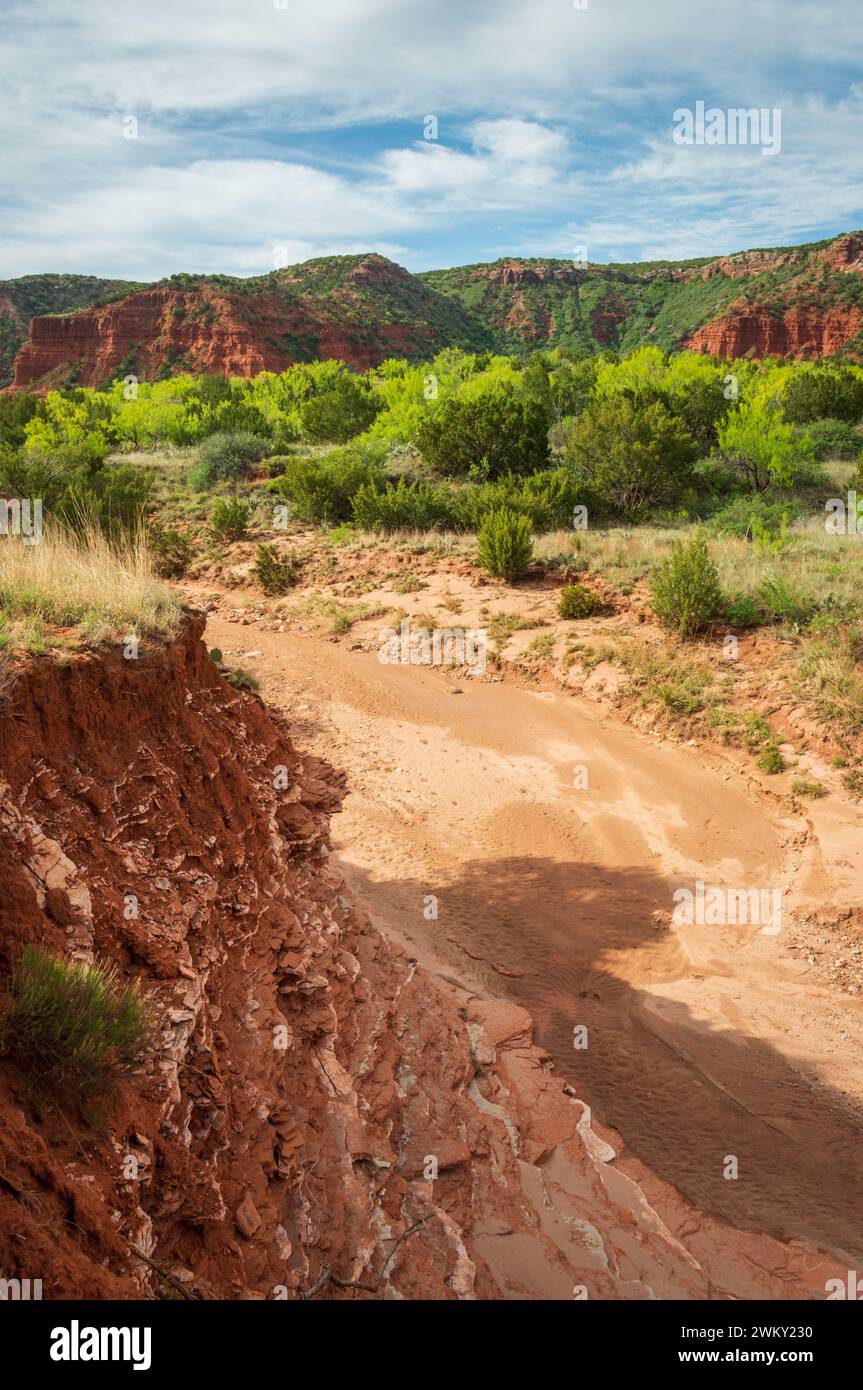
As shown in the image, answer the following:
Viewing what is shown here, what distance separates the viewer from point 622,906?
8.52 m

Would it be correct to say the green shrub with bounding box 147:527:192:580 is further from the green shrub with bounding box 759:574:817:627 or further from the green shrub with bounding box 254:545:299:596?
the green shrub with bounding box 759:574:817:627

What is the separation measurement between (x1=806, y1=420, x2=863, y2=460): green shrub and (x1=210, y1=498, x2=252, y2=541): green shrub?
16600mm

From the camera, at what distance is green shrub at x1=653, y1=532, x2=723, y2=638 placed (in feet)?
43.4

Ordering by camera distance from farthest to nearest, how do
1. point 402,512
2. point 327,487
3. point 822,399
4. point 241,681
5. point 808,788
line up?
point 822,399
point 327,487
point 402,512
point 808,788
point 241,681

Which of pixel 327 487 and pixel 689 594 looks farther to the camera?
pixel 327 487

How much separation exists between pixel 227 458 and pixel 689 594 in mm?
16788

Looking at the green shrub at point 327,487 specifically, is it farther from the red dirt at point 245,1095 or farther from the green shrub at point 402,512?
the red dirt at point 245,1095

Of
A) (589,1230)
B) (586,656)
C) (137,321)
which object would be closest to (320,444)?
(586,656)

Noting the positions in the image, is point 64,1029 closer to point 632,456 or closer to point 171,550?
point 171,550

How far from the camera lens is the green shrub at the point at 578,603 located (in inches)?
583

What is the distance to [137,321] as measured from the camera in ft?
209

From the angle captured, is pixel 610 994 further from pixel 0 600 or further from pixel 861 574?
pixel 861 574

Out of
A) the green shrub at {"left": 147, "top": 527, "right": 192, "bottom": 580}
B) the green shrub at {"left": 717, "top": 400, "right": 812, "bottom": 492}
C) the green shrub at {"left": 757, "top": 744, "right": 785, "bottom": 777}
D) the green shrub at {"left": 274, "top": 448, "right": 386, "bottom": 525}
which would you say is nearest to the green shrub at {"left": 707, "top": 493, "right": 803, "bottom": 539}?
the green shrub at {"left": 717, "top": 400, "right": 812, "bottom": 492}

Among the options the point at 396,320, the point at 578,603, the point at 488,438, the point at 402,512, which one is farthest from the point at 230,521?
the point at 396,320
